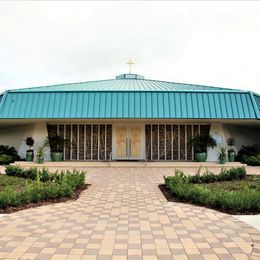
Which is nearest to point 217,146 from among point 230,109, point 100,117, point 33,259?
point 230,109

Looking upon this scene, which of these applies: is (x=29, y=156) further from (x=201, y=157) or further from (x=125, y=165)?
(x=201, y=157)

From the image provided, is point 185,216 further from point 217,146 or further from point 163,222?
point 217,146

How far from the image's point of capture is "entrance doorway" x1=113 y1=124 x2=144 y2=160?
19.1 meters

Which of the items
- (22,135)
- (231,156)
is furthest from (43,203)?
(231,156)

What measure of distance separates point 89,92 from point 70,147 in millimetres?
3668

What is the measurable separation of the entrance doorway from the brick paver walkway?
10.8m

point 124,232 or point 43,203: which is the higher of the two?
point 43,203

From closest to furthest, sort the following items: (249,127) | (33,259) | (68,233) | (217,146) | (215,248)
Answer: (33,259), (215,248), (68,233), (217,146), (249,127)

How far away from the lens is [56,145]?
18.5 metres

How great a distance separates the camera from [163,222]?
6270 mm

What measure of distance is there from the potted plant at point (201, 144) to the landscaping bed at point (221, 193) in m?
6.26

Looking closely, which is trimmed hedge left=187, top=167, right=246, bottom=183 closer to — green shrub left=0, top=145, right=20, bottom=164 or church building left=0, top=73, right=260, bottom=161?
church building left=0, top=73, right=260, bottom=161

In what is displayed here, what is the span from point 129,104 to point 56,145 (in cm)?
490

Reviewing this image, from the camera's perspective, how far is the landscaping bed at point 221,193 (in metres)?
7.06
